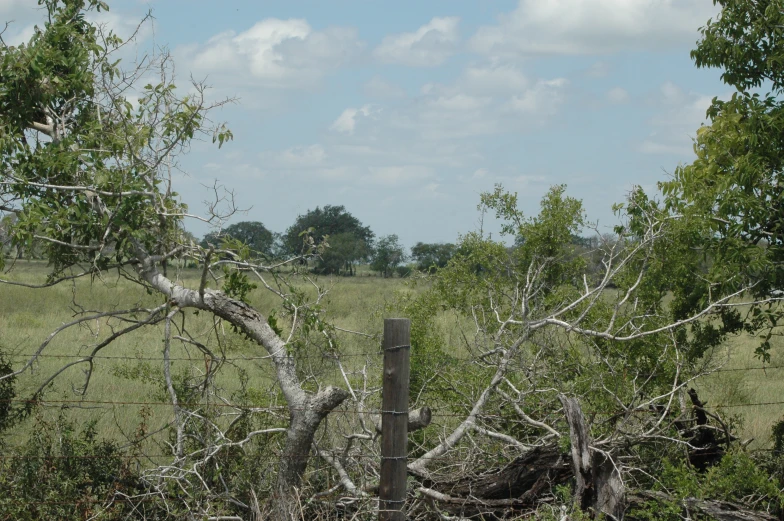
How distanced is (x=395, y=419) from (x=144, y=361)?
279 inches

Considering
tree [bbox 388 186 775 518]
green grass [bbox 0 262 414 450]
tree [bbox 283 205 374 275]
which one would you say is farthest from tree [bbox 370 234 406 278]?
tree [bbox 388 186 775 518]

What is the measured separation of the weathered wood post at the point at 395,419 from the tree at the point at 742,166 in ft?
10.1

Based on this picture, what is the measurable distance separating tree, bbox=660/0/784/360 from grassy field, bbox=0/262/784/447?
33.7 inches

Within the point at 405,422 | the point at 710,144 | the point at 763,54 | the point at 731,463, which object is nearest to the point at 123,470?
the point at 405,422

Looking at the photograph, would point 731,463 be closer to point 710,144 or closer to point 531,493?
point 531,493

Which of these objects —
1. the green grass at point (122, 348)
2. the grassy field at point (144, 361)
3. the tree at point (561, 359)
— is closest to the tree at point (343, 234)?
the green grass at point (122, 348)

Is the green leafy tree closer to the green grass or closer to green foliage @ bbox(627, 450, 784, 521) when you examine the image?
the green grass

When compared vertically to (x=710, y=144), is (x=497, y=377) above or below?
below

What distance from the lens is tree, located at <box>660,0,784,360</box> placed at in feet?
21.6

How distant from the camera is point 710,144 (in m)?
7.40

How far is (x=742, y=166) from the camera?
6.60m

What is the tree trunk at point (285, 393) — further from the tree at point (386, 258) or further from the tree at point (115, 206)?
the tree at point (386, 258)

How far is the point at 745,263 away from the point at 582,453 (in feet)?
7.99

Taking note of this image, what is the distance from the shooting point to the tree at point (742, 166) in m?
6.59
